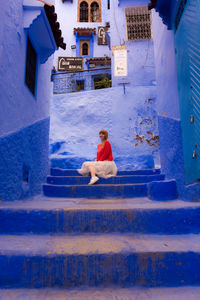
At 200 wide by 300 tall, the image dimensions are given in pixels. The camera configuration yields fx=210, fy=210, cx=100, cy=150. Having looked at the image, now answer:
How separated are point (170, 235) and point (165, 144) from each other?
2.17m

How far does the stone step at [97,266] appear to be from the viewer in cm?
166

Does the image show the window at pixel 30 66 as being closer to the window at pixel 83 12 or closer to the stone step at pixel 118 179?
the stone step at pixel 118 179

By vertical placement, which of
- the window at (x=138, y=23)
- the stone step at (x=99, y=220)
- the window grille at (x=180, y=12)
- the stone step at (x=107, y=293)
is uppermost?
the window at (x=138, y=23)

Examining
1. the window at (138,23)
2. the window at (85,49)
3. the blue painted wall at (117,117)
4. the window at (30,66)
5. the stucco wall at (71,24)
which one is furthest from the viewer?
the window at (85,49)

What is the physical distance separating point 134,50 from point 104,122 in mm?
3904

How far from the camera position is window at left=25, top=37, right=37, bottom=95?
12.3 feet

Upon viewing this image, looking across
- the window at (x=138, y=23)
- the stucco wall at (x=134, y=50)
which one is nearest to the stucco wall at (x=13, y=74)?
the stucco wall at (x=134, y=50)

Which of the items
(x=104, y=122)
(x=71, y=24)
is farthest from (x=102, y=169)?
(x=71, y=24)

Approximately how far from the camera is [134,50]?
9836 millimetres

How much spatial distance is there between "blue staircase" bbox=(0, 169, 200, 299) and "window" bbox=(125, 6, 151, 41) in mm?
9670

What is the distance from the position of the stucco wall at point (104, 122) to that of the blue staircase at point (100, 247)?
5.31 meters

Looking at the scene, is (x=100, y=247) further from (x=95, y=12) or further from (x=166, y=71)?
(x=95, y=12)

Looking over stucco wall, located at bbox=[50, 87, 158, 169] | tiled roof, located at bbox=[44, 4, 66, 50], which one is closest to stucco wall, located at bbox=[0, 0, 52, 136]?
tiled roof, located at bbox=[44, 4, 66, 50]

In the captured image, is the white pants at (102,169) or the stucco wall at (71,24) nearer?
the white pants at (102,169)
